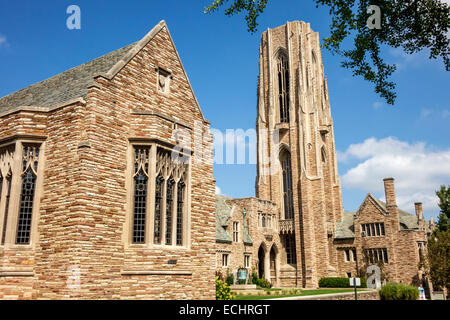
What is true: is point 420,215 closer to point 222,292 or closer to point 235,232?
point 235,232

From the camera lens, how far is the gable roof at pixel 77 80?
13953mm

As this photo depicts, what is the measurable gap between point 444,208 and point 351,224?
13623 millimetres

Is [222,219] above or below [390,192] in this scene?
below

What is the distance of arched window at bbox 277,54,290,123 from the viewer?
5997 cm

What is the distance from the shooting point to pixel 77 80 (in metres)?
16.0

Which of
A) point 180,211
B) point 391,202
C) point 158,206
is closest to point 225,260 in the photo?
point 391,202

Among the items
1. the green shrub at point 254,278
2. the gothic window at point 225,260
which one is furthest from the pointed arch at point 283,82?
the gothic window at point 225,260

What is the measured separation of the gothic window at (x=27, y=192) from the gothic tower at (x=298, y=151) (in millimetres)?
41258

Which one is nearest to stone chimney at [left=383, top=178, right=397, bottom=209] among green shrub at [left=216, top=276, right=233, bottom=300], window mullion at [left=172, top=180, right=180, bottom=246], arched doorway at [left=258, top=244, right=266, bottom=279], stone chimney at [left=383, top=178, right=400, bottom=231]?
stone chimney at [left=383, top=178, right=400, bottom=231]

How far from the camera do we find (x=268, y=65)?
6156 cm

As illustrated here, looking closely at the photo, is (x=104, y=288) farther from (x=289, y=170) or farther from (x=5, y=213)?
(x=289, y=170)
